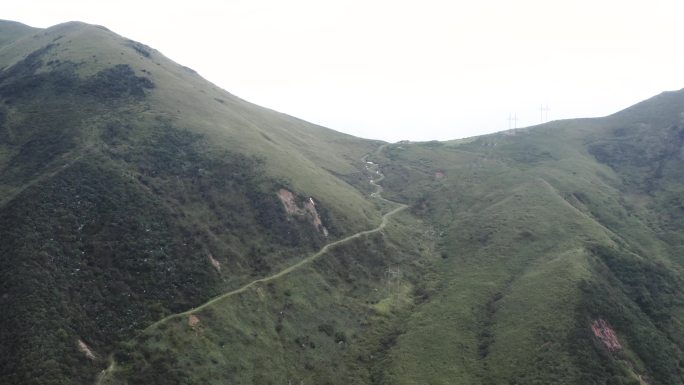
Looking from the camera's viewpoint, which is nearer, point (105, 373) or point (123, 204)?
point (105, 373)

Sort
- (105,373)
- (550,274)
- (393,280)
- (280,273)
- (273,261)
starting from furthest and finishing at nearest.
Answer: (393,280) < (550,274) < (273,261) < (280,273) < (105,373)

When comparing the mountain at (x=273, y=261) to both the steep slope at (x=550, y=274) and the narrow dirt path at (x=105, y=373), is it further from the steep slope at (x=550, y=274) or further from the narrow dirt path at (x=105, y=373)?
the steep slope at (x=550, y=274)

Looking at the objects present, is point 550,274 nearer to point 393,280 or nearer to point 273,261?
point 393,280

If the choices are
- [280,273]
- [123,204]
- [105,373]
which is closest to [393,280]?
[280,273]

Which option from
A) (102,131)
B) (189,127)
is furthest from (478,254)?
(102,131)

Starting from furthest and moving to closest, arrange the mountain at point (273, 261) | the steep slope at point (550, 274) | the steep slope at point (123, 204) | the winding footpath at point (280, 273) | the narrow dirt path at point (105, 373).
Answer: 1. the steep slope at point (550, 274)
2. the mountain at point (273, 261)
3. the steep slope at point (123, 204)
4. the winding footpath at point (280, 273)
5. the narrow dirt path at point (105, 373)

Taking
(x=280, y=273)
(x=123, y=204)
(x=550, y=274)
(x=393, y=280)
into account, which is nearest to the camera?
(x=123, y=204)

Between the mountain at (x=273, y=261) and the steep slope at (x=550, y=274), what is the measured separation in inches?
19.5

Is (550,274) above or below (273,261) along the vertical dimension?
below

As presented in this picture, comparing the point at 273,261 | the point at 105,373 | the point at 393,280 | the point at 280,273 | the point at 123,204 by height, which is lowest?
the point at 105,373

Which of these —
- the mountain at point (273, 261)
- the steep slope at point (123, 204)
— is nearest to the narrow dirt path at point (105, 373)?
the mountain at point (273, 261)

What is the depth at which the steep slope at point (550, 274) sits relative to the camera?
84.9 metres

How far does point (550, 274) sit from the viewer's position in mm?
104688

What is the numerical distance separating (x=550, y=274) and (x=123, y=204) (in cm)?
9261
